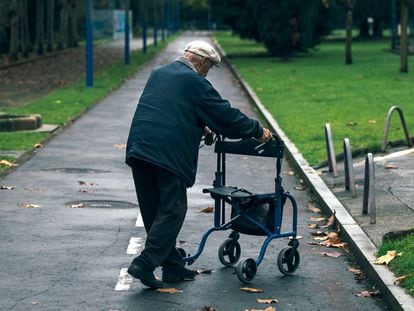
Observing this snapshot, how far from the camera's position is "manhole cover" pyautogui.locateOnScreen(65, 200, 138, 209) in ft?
44.5

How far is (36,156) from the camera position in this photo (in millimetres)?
18672

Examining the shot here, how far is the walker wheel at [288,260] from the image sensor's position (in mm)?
9720

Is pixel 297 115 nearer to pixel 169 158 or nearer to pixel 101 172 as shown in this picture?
pixel 101 172

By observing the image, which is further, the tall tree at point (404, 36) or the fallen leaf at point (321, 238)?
the tall tree at point (404, 36)

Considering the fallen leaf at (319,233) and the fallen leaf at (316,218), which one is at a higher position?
the fallen leaf at (319,233)

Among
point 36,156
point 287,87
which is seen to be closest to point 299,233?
point 36,156

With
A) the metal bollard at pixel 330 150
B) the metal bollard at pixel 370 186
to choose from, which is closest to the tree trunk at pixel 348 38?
the metal bollard at pixel 330 150

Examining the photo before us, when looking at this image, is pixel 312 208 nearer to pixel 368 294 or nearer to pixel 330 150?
pixel 330 150

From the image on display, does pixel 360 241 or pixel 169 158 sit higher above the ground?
pixel 169 158

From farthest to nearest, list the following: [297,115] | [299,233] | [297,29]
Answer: [297,29]
[297,115]
[299,233]

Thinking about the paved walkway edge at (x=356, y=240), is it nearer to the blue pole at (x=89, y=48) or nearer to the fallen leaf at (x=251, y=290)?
the fallen leaf at (x=251, y=290)

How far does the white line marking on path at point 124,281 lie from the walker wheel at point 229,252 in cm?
78

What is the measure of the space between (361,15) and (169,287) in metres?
74.8

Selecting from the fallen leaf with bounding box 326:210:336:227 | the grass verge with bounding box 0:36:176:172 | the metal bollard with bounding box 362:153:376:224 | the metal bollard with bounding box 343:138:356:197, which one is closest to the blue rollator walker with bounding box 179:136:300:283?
the metal bollard with bounding box 362:153:376:224
